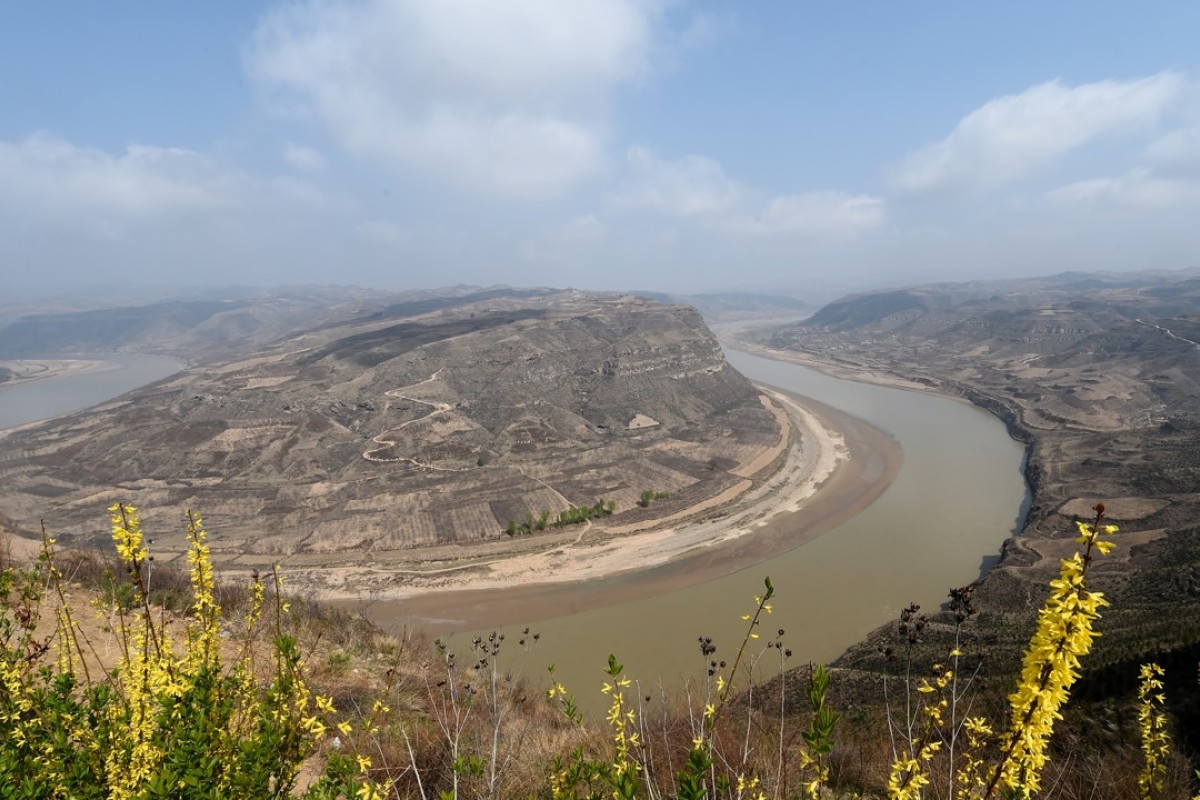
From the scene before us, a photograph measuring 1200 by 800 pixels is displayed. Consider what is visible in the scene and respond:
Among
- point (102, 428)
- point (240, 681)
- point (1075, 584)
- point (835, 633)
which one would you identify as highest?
point (1075, 584)

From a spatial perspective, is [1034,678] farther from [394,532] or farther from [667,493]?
[667,493]

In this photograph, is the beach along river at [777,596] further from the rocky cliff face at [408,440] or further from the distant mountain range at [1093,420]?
the rocky cliff face at [408,440]

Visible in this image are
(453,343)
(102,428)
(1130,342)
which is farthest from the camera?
(1130,342)

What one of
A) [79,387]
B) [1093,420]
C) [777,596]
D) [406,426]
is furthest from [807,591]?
[79,387]

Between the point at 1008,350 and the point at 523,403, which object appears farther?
the point at 1008,350

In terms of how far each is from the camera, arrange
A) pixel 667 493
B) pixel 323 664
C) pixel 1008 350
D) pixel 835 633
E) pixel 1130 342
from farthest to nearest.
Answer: pixel 1008 350, pixel 1130 342, pixel 667 493, pixel 835 633, pixel 323 664

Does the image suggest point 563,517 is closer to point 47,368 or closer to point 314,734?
point 314,734

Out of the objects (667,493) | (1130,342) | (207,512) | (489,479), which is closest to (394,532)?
Result: (489,479)

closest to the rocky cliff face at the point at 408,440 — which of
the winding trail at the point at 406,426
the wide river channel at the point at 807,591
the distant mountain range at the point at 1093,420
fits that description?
the winding trail at the point at 406,426
